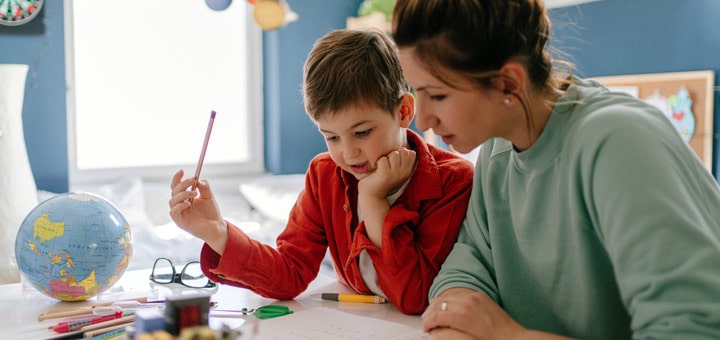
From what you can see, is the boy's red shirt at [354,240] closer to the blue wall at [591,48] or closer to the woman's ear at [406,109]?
the woman's ear at [406,109]

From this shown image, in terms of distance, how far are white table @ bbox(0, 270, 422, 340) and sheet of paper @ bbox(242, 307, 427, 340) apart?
0.08ft

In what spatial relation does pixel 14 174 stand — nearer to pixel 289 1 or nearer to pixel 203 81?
pixel 203 81

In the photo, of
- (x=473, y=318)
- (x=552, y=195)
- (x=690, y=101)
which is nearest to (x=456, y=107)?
(x=552, y=195)

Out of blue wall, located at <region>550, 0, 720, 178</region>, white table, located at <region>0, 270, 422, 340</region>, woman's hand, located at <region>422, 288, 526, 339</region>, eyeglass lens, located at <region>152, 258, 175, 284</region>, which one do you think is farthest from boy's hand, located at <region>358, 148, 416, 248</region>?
blue wall, located at <region>550, 0, 720, 178</region>

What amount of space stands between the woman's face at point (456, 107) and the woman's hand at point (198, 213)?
47cm

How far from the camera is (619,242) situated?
2.48 feet

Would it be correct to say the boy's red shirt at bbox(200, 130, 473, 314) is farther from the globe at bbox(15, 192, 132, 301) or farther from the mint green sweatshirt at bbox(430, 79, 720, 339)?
the globe at bbox(15, 192, 132, 301)

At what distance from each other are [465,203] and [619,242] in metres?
0.45

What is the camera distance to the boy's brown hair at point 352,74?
1179 mm

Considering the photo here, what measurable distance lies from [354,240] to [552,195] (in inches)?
16.0

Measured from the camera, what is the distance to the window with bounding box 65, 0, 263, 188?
3.18 m

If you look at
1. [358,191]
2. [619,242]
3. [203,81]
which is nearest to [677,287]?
[619,242]

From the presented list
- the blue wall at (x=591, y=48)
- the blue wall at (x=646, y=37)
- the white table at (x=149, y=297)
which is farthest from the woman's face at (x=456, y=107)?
the blue wall at (x=646, y=37)

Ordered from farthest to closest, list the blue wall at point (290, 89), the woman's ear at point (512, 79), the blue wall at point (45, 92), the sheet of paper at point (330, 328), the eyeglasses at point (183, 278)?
the blue wall at point (290, 89)
the blue wall at point (45, 92)
the eyeglasses at point (183, 278)
the sheet of paper at point (330, 328)
the woman's ear at point (512, 79)
